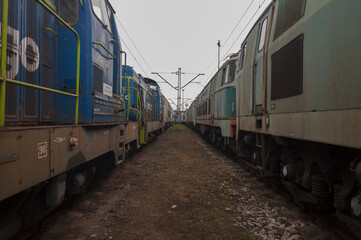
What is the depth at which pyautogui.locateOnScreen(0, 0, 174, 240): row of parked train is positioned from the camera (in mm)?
1989

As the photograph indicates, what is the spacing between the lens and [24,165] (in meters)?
2.00

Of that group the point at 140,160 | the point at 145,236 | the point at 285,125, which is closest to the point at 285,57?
the point at 285,125

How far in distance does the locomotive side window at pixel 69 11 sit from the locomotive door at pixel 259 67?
3.29 m

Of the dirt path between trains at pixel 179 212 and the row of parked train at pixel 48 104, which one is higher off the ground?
the row of parked train at pixel 48 104

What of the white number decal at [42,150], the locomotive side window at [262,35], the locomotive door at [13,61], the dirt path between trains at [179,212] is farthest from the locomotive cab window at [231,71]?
the white number decal at [42,150]

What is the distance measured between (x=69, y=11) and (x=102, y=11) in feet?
3.25

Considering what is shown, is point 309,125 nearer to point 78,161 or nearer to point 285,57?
point 285,57

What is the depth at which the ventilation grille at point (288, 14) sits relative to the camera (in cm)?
306

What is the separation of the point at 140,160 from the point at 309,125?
20.2 ft

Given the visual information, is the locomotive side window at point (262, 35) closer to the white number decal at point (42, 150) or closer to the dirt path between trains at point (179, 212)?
the dirt path between trains at point (179, 212)

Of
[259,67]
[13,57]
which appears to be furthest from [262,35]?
[13,57]

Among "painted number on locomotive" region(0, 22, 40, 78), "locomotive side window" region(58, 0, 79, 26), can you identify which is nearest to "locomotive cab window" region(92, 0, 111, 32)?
"locomotive side window" region(58, 0, 79, 26)

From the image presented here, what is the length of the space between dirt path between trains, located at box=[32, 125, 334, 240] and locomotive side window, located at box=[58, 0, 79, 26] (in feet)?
9.72

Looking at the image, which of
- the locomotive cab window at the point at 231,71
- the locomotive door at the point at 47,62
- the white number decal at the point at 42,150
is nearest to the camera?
the white number decal at the point at 42,150
